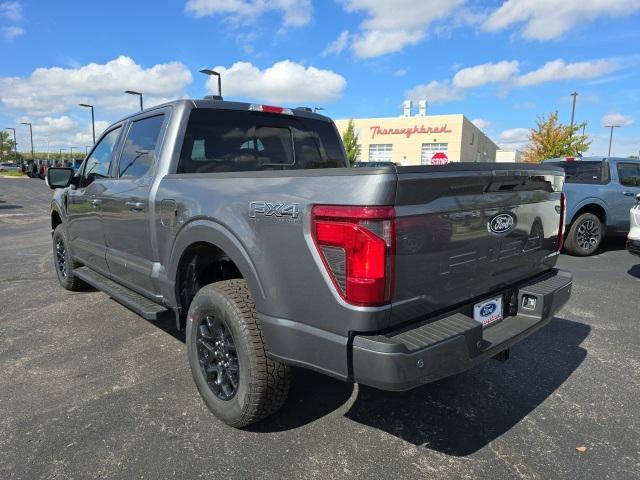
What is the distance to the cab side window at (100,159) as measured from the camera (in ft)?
14.3

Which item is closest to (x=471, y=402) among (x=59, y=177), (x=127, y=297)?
(x=127, y=297)

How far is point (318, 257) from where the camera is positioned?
2.08 metres

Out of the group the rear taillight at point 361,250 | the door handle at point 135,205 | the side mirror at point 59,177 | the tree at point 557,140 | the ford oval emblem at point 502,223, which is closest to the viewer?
the rear taillight at point 361,250

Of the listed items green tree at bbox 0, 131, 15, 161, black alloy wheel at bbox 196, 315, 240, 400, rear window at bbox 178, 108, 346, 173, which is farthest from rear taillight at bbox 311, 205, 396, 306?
green tree at bbox 0, 131, 15, 161

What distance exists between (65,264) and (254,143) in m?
3.18

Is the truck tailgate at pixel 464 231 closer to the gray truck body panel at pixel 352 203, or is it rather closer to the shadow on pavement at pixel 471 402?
the gray truck body panel at pixel 352 203

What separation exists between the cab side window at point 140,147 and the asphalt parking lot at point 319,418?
148 centimetres

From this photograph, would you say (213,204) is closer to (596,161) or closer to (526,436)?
(526,436)

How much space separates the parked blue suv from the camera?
810cm

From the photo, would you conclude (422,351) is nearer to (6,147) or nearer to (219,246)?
(219,246)

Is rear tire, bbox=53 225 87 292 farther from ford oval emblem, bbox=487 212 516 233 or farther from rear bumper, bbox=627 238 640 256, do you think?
rear bumper, bbox=627 238 640 256

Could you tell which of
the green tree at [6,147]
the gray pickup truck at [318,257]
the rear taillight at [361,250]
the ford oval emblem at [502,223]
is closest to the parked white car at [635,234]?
the gray pickup truck at [318,257]

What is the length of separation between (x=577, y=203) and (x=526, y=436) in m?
6.62

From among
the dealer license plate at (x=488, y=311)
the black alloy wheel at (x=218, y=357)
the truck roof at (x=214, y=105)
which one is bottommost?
the black alloy wheel at (x=218, y=357)
